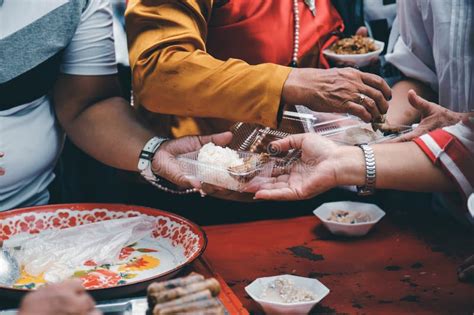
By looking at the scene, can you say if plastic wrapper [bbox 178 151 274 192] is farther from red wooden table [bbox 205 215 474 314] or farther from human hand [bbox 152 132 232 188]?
red wooden table [bbox 205 215 474 314]

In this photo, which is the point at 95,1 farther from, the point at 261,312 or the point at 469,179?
the point at 469,179

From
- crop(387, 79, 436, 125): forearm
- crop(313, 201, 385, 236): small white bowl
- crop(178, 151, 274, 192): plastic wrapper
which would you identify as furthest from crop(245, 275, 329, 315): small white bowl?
crop(387, 79, 436, 125): forearm

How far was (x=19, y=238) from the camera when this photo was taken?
165 cm

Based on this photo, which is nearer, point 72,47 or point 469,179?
point 469,179

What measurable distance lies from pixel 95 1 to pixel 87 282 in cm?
84

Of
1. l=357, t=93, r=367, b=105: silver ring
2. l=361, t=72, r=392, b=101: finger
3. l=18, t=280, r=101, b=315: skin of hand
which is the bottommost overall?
l=357, t=93, r=367, b=105: silver ring

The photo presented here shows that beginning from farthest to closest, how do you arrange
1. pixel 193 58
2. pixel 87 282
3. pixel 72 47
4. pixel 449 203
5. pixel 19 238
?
1. pixel 449 203
2. pixel 72 47
3. pixel 193 58
4. pixel 19 238
5. pixel 87 282

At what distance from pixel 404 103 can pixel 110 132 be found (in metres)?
0.91

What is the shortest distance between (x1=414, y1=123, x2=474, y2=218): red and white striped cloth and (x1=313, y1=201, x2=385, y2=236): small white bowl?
1.24 ft

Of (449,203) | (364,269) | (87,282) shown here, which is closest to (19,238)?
(87,282)

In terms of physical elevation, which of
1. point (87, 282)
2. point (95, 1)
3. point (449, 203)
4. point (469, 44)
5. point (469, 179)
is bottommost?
point (449, 203)

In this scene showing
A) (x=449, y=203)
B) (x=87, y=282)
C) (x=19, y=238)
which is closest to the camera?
(x=87, y=282)

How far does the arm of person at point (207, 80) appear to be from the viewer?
1719 millimetres

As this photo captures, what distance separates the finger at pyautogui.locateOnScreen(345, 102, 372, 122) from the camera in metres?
1.70
